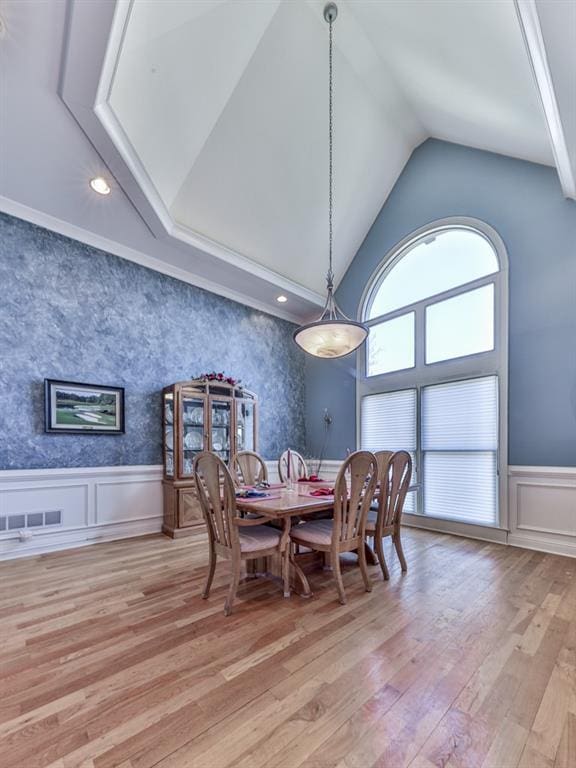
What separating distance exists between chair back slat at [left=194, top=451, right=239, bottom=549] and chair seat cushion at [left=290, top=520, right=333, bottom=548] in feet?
1.73

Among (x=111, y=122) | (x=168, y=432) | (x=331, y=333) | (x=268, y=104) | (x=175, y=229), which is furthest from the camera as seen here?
(x=168, y=432)

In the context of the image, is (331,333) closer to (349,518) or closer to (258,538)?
(349,518)

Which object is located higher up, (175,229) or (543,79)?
(543,79)

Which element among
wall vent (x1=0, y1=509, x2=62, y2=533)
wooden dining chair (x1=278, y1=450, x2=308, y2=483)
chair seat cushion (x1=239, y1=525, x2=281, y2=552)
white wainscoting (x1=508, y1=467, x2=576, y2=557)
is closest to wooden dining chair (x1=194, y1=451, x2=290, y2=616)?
chair seat cushion (x1=239, y1=525, x2=281, y2=552)

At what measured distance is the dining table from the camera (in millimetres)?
2305

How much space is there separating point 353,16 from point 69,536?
6.11 metres

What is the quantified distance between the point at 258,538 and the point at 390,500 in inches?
44.7

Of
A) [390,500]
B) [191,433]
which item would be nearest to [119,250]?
[191,433]

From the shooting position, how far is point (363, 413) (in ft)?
A: 17.7

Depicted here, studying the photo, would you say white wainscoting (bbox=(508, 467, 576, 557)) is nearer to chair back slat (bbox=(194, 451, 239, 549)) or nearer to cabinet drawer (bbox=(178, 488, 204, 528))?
chair back slat (bbox=(194, 451, 239, 549))

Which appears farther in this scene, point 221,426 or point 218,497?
point 221,426

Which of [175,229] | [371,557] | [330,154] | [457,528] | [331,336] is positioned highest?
[330,154]

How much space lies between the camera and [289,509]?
7.41 ft

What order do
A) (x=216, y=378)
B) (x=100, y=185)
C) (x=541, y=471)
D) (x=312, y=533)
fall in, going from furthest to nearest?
(x=216, y=378) < (x=541, y=471) < (x=100, y=185) < (x=312, y=533)
